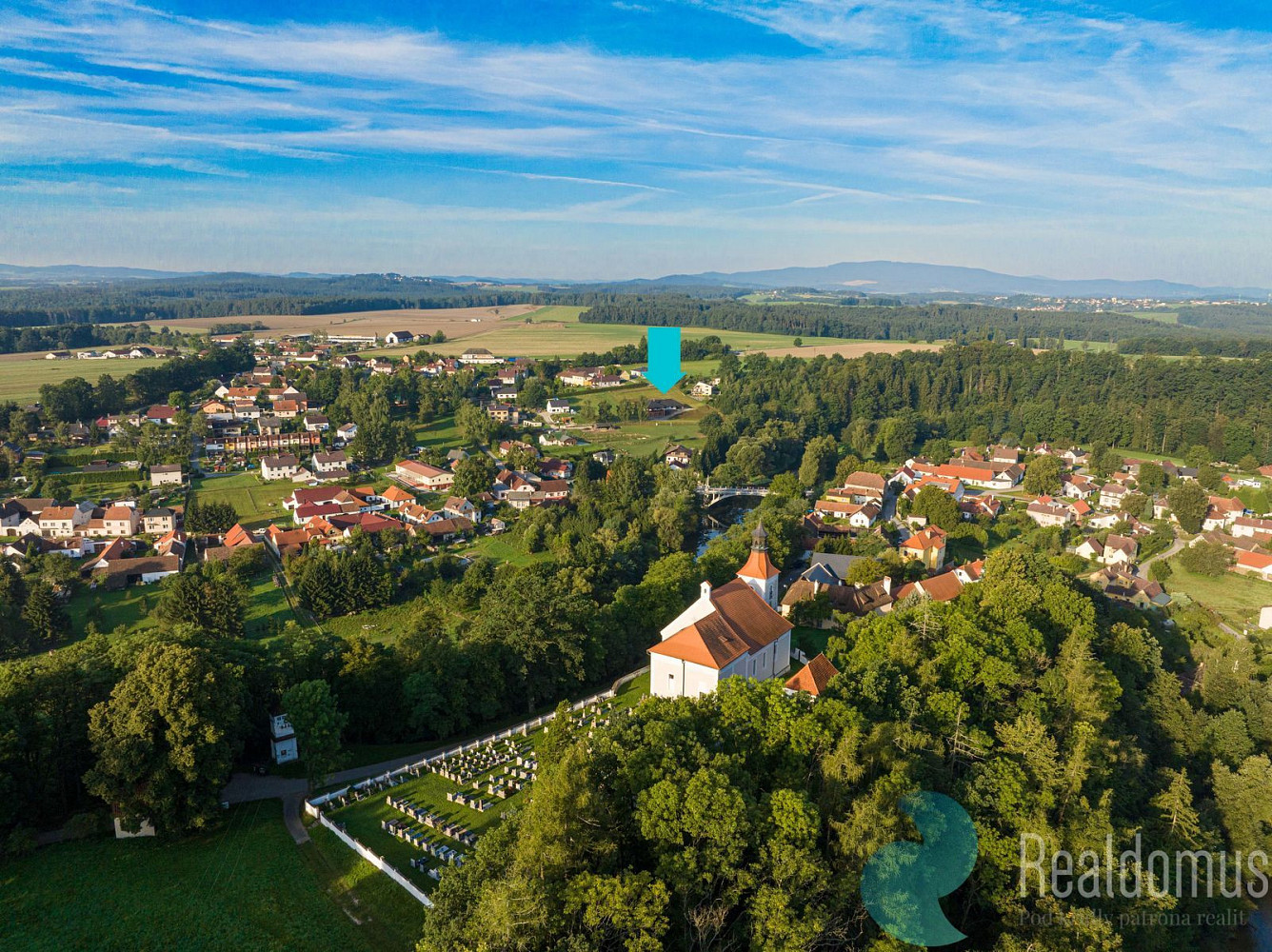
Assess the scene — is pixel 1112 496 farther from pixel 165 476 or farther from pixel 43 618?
pixel 165 476

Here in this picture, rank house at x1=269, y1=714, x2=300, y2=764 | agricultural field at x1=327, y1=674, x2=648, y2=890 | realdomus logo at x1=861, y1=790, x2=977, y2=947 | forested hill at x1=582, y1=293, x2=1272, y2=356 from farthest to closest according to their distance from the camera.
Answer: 1. forested hill at x1=582, y1=293, x2=1272, y2=356
2. house at x1=269, y1=714, x2=300, y2=764
3. agricultural field at x1=327, y1=674, x2=648, y2=890
4. realdomus logo at x1=861, y1=790, x2=977, y2=947

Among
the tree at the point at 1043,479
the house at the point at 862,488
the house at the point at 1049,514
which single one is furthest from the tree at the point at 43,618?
the tree at the point at 1043,479

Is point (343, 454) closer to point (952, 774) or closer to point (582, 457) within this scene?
point (582, 457)

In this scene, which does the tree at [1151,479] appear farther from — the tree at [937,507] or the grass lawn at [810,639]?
the grass lawn at [810,639]

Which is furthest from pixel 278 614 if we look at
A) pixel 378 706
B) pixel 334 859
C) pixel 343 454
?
pixel 343 454

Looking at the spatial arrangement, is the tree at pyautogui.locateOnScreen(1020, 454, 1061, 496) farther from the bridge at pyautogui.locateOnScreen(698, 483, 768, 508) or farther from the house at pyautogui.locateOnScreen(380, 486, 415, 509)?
the house at pyautogui.locateOnScreen(380, 486, 415, 509)

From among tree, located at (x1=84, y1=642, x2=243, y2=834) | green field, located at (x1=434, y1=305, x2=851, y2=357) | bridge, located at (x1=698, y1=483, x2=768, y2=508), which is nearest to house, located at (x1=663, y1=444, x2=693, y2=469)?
bridge, located at (x1=698, y1=483, x2=768, y2=508)
